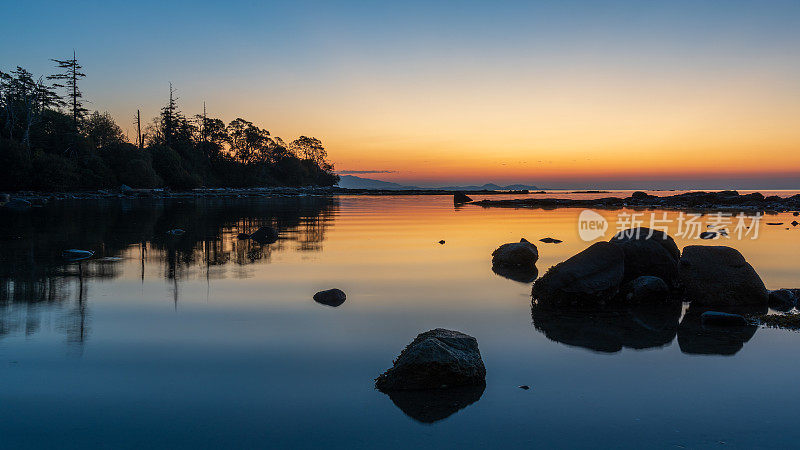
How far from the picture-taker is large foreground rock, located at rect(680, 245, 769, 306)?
10219 millimetres

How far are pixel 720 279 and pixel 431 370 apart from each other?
7854 mm

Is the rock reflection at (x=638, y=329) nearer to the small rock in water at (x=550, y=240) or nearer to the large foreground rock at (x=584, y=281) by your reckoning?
the large foreground rock at (x=584, y=281)

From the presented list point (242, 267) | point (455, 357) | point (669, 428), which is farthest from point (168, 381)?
point (242, 267)

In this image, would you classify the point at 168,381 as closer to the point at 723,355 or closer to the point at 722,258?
the point at 723,355

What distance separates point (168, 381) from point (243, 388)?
964 mm

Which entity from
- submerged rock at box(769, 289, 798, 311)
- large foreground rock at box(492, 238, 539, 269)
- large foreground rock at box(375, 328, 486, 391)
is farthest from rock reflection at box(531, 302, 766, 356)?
large foreground rock at box(492, 238, 539, 269)

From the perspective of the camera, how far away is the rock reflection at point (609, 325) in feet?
25.4

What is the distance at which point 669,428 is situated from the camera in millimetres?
4945

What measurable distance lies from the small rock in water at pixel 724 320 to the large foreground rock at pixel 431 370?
5.21 meters

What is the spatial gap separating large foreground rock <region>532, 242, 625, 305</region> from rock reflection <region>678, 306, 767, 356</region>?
145cm

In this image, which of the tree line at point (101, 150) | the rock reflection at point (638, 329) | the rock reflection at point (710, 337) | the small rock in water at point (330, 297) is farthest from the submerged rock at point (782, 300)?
the tree line at point (101, 150)

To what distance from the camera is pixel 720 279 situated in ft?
34.1

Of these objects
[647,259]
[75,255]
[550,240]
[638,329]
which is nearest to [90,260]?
[75,255]

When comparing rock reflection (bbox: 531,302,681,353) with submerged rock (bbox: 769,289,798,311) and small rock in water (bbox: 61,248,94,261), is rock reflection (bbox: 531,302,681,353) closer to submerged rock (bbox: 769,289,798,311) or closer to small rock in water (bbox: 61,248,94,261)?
submerged rock (bbox: 769,289,798,311)
